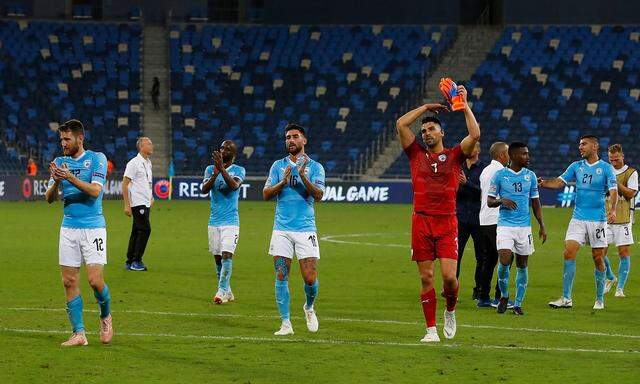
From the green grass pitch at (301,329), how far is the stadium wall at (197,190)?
819 inches

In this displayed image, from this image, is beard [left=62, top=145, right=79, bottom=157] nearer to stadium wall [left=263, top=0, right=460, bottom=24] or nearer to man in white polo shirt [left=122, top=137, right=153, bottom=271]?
man in white polo shirt [left=122, top=137, right=153, bottom=271]

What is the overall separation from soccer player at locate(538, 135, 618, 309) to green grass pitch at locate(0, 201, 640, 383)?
38 centimetres

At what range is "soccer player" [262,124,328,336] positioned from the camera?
1327 centimetres

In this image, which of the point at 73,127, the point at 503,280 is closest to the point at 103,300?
the point at 73,127

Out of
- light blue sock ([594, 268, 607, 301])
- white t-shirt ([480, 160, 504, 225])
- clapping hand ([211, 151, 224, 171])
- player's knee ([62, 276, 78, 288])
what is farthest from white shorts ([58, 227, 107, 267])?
light blue sock ([594, 268, 607, 301])

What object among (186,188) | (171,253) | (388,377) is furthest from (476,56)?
(388,377)

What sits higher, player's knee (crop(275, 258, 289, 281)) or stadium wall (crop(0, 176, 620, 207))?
stadium wall (crop(0, 176, 620, 207))

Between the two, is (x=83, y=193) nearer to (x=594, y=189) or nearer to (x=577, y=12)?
(x=594, y=189)

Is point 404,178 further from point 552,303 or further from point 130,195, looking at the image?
point 552,303

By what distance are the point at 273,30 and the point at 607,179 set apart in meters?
42.8

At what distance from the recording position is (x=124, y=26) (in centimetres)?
5731

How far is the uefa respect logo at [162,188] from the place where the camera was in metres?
46.5

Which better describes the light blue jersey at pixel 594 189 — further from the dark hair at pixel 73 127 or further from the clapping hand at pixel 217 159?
the dark hair at pixel 73 127

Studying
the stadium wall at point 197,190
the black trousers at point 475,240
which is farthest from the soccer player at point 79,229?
the stadium wall at point 197,190
